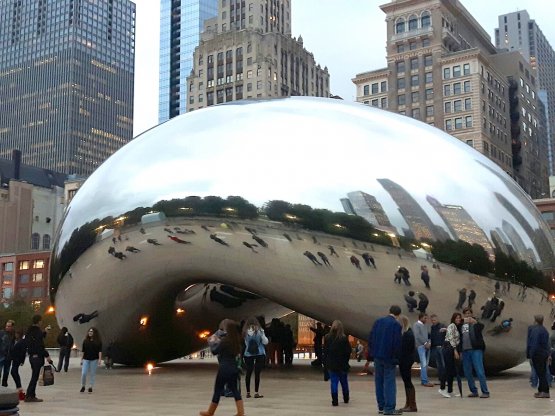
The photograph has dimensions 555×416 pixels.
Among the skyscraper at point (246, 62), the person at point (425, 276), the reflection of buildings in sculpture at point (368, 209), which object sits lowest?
the person at point (425, 276)

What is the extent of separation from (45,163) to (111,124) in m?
23.6

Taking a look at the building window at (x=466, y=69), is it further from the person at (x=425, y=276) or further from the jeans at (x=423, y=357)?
the person at (x=425, y=276)

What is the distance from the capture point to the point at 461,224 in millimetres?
12898

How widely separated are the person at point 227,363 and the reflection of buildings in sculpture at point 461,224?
188 inches

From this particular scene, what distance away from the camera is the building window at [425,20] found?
109312 mm

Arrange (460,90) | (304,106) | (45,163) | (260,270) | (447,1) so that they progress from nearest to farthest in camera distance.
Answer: (260,270)
(304,106)
(460,90)
(447,1)
(45,163)

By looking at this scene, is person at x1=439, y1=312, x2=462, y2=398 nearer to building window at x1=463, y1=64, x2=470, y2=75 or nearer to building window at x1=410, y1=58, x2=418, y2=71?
building window at x1=463, y1=64, x2=470, y2=75

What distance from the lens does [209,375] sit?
1591 centimetres

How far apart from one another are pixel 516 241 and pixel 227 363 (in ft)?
20.9

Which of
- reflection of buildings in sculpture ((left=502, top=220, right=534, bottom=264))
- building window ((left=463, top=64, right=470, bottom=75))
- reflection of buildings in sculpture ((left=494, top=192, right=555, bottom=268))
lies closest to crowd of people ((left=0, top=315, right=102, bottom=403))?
reflection of buildings in sculpture ((left=502, top=220, right=534, bottom=264))

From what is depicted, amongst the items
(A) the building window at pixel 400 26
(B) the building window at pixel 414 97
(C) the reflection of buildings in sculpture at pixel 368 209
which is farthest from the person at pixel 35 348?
(A) the building window at pixel 400 26

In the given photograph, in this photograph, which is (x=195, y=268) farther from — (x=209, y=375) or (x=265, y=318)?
(x=265, y=318)

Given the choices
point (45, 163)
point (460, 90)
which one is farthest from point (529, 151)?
point (45, 163)

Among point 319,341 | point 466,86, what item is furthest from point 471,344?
point 466,86
